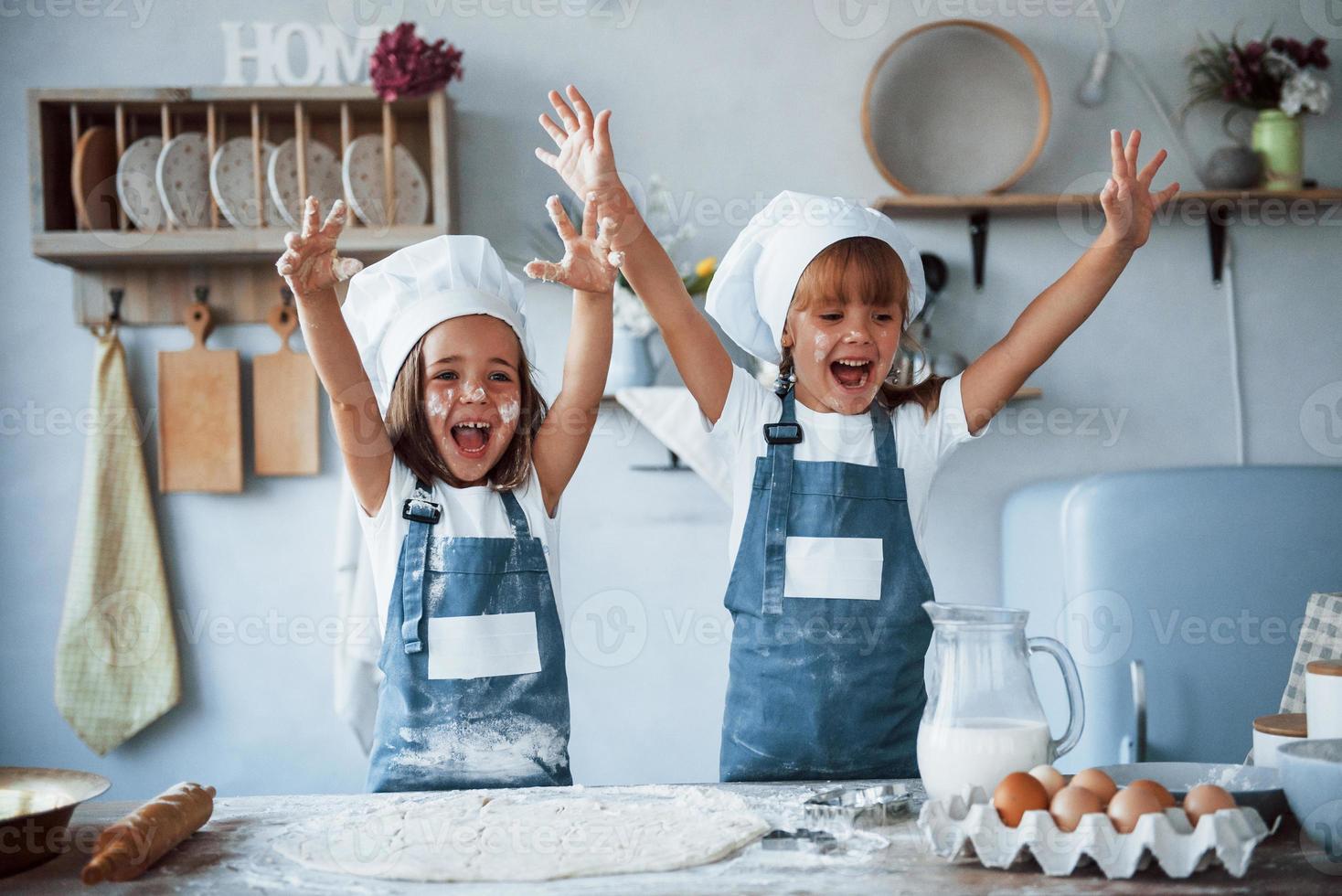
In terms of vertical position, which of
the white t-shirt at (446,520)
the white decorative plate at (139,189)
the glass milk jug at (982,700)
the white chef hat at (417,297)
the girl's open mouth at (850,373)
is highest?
the white decorative plate at (139,189)

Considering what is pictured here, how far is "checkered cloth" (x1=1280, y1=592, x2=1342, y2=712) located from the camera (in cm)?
145

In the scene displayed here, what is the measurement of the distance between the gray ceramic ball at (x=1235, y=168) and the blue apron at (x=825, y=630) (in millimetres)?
1231

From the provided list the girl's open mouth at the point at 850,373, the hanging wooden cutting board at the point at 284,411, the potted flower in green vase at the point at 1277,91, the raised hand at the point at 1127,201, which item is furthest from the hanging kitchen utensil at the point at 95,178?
the potted flower in green vase at the point at 1277,91

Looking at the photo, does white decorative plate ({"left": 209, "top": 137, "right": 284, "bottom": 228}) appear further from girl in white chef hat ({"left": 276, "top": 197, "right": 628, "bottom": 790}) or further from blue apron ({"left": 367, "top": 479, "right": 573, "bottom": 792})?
blue apron ({"left": 367, "top": 479, "right": 573, "bottom": 792})

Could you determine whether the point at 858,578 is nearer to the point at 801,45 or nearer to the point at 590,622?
the point at 590,622

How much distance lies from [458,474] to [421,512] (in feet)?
0.21

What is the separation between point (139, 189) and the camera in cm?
210

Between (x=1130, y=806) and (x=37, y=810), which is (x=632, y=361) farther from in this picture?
(x=1130, y=806)

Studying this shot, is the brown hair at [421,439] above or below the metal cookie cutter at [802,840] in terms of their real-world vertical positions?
above

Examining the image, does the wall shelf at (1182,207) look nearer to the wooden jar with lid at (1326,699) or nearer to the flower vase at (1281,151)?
the flower vase at (1281,151)

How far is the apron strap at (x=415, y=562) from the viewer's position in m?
1.21

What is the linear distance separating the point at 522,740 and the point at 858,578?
41cm

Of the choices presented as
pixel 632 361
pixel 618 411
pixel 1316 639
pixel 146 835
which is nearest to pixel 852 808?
pixel 146 835

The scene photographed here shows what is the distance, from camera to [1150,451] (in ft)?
7.60
